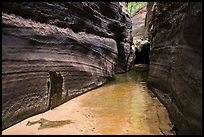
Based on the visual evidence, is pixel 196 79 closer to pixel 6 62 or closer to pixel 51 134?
pixel 51 134

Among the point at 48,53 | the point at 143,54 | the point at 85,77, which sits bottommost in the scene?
the point at 85,77

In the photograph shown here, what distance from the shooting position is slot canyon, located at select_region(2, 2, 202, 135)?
12.3 feet

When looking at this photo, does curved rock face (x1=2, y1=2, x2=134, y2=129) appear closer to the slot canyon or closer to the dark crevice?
the slot canyon

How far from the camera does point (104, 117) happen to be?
516 centimetres

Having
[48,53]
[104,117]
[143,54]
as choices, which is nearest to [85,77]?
[48,53]

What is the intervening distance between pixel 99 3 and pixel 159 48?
2512mm

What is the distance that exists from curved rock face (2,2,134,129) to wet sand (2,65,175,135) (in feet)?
0.96

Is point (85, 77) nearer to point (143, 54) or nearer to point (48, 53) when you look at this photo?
point (48, 53)

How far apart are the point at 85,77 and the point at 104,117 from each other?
7.75 feet

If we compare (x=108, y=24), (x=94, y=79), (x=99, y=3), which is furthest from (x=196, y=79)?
(x=108, y=24)

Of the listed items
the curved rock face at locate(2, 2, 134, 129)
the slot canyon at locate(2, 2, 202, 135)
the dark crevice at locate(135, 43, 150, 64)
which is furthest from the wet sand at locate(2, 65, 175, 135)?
the dark crevice at locate(135, 43, 150, 64)

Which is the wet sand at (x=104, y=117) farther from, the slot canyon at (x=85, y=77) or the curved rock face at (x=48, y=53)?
the curved rock face at (x=48, y=53)

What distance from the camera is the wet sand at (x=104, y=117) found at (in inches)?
168

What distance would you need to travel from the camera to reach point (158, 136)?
3922 mm
